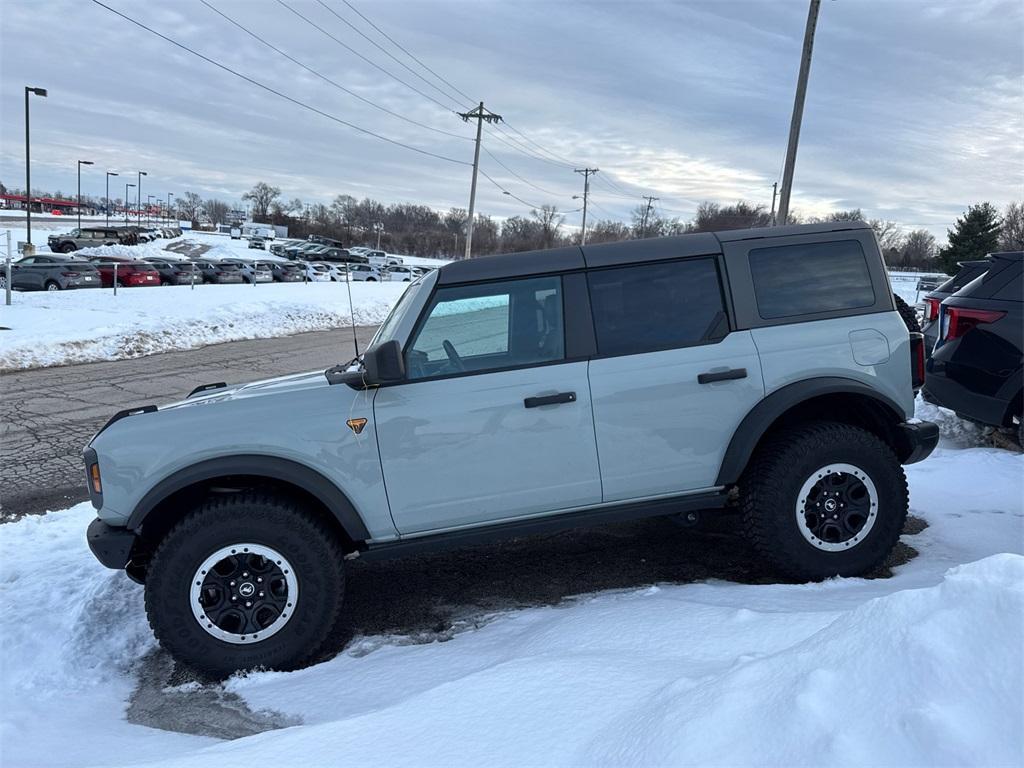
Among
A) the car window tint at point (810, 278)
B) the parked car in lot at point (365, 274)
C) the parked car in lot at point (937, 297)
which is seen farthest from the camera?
the parked car in lot at point (365, 274)

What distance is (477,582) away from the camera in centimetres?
454

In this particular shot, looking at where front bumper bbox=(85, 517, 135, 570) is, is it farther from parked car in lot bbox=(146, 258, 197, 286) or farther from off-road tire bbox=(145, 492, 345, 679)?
parked car in lot bbox=(146, 258, 197, 286)

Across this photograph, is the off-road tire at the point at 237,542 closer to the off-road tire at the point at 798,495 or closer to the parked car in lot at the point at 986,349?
the off-road tire at the point at 798,495

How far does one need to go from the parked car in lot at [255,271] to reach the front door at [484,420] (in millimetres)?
38881

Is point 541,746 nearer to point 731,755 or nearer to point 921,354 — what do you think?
point 731,755

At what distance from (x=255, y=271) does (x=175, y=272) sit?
163 inches

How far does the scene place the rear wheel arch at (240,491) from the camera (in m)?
3.55

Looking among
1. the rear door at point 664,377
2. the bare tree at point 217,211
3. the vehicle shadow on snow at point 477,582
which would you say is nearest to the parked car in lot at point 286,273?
the vehicle shadow on snow at point 477,582

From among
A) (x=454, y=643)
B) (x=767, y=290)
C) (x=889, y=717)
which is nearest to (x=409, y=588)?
(x=454, y=643)

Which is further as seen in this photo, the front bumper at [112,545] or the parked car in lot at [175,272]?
the parked car in lot at [175,272]

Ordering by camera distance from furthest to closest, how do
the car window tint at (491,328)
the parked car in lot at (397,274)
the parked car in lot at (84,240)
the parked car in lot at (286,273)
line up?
the parked car in lot at (84,240) < the parked car in lot at (397,274) < the parked car in lot at (286,273) < the car window tint at (491,328)

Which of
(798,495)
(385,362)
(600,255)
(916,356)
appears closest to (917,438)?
(916,356)

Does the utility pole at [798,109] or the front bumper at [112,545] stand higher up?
the utility pole at [798,109]

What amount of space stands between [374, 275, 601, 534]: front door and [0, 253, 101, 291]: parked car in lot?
31.7 meters
